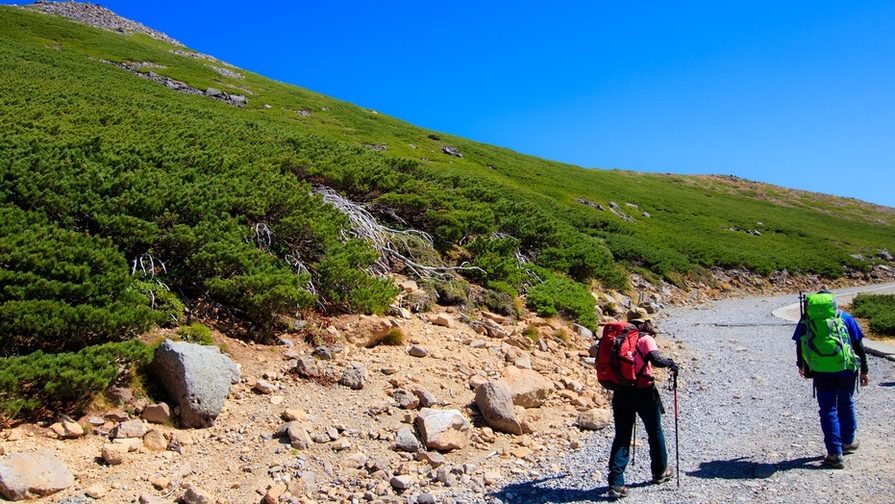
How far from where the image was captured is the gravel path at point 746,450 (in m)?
5.55

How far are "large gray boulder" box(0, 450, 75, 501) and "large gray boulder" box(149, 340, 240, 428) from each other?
1.35 m

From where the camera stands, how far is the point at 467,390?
8430mm

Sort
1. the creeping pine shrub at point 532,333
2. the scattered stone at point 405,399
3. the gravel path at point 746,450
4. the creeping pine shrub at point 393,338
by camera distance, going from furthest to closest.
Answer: the creeping pine shrub at point 532,333 < the creeping pine shrub at point 393,338 < the scattered stone at point 405,399 < the gravel path at point 746,450

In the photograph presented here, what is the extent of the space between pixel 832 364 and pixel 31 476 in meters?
7.87

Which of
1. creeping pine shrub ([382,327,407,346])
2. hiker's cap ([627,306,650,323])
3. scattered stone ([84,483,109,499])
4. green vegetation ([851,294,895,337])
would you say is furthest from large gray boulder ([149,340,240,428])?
green vegetation ([851,294,895,337])

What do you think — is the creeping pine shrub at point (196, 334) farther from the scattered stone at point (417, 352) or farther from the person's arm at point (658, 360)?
the person's arm at point (658, 360)

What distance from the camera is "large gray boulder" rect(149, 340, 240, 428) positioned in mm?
6320

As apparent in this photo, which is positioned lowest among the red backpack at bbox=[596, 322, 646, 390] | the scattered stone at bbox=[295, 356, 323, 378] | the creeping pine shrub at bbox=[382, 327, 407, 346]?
the scattered stone at bbox=[295, 356, 323, 378]

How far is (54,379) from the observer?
570 centimetres

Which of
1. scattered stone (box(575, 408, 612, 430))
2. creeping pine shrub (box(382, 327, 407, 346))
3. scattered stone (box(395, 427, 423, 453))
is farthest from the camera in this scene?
creeping pine shrub (box(382, 327, 407, 346))

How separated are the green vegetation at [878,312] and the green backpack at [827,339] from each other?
12.5 meters

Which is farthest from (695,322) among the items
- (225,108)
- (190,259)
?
(225,108)

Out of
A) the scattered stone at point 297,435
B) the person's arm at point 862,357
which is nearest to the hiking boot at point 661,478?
the person's arm at point 862,357

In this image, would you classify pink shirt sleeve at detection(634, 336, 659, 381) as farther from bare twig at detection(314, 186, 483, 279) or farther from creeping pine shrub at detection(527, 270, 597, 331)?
creeping pine shrub at detection(527, 270, 597, 331)
